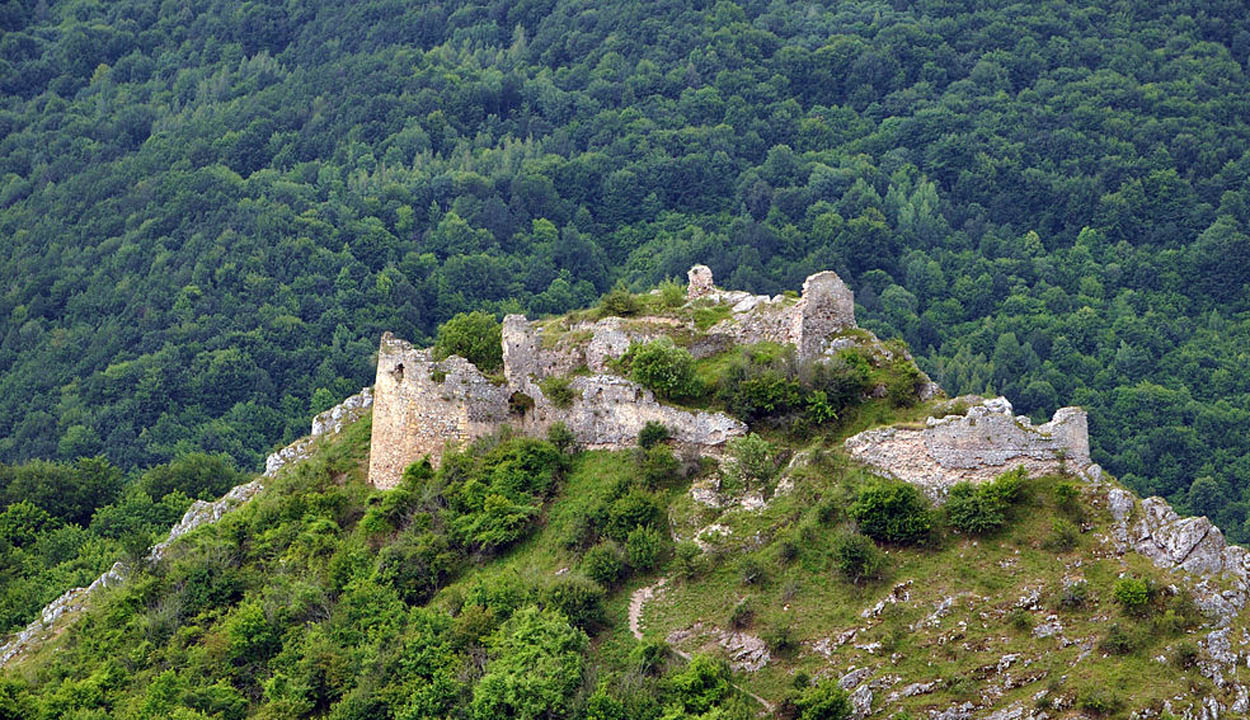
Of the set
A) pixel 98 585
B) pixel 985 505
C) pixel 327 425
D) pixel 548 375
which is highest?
pixel 985 505

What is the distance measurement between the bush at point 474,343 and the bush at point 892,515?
42.4ft

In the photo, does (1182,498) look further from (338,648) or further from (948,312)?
(338,648)

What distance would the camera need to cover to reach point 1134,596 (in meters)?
55.9

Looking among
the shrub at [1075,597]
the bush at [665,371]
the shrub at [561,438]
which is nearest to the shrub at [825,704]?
the shrub at [1075,597]

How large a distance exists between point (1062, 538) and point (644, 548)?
9745mm

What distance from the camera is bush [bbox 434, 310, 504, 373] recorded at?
68375 millimetres

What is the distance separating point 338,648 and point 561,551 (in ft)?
19.1

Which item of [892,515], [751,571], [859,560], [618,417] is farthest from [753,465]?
[618,417]

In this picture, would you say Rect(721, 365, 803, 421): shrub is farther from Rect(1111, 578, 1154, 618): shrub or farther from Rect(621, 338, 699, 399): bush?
Rect(1111, 578, 1154, 618): shrub

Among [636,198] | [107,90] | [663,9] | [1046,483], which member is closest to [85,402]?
[636,198]

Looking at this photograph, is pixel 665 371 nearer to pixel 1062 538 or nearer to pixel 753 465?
pixel 753 465

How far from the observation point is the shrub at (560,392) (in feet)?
212

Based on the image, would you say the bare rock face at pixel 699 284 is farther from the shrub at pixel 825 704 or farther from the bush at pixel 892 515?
the shrub at pixel 825 704

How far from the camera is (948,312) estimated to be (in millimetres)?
118562
